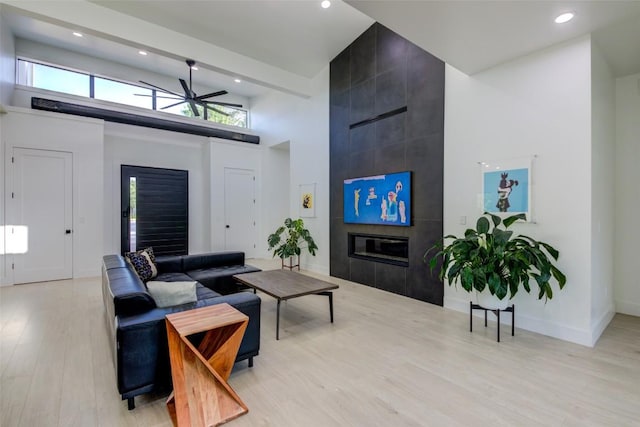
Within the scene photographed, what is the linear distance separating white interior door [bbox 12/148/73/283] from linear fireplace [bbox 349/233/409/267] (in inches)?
213

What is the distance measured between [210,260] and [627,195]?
19.3ft

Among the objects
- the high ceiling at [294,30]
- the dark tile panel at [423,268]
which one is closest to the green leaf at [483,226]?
the dark tile panel at [423,268]

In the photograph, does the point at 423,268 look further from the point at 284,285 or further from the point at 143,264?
the point at 143,264

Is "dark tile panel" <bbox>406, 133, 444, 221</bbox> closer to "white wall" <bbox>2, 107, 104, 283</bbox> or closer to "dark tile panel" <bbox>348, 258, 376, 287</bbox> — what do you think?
"dark tile panel" <bbox>348, 258, 376, 287</bbox>

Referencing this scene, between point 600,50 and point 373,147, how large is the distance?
9.41 ft

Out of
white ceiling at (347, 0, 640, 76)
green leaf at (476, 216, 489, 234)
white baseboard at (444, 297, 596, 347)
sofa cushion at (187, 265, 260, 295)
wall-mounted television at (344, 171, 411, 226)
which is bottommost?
white baseboard at (444, 297, 596, 347)

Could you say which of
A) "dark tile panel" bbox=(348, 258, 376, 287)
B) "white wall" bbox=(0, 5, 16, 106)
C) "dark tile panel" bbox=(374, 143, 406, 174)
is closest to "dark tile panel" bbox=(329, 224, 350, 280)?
"dark tile panel" bbox=(348, 258, 376, 287)

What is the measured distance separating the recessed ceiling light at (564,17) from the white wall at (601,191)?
0.54 meters

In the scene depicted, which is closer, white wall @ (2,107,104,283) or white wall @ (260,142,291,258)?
white wall @ (2,107,104,283)

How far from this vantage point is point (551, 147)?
9.91ft

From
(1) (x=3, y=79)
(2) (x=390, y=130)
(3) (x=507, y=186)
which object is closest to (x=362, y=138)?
(2) (x=390, y=130)

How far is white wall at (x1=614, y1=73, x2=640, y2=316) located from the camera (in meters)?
3.55

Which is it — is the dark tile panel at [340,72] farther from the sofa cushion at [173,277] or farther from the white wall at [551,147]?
the sofa cushion at [173,277]

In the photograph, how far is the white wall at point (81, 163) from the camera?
5121 millimetres
